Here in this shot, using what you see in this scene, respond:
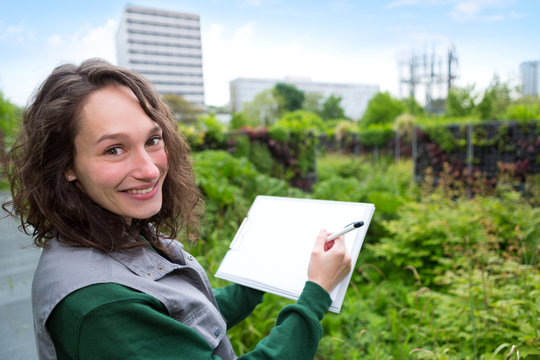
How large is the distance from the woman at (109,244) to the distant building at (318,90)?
3629 inches

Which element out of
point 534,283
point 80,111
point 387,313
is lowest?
point 387,313

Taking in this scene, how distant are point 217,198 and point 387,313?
2.46m

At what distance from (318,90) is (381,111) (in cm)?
8800

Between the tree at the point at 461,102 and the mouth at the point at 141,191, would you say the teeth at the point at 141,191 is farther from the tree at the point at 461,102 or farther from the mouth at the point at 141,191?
the tree at the point at 461,102

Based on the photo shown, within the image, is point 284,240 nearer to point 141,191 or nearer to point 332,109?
point 141,191

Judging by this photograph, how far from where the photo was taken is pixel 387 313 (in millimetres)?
2584

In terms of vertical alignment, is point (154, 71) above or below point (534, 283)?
above

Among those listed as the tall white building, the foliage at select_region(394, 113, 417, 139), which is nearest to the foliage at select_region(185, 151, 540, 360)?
the foliage at select_region(394, 113, 417, 139)

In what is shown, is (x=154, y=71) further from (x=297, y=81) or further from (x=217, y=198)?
(x=217, y=198)

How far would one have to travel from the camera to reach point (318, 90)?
102m

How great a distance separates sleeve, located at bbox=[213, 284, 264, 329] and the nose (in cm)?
59

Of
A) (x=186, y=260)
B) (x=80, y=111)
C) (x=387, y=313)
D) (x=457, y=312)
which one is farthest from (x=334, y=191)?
(x=80, y=111)

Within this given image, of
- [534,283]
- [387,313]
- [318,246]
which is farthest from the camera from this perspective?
[387,313]

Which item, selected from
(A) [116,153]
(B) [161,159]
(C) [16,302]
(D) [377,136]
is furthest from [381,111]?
(A) [116,153]
